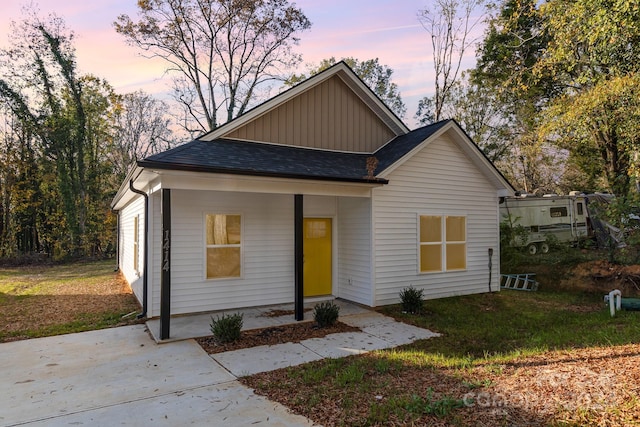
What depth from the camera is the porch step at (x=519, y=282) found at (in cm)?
1087

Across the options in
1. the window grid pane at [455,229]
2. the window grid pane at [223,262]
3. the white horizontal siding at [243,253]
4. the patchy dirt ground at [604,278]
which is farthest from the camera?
the window grid pane at [455,229]

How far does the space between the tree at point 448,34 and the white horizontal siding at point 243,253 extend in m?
18.9

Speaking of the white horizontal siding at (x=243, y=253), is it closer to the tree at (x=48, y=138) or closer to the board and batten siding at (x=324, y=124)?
the board and batten siding at (x=324, y=124)

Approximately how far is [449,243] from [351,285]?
2903mm

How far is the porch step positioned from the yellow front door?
227 inches

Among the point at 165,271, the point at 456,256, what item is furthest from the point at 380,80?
the point at 165,271

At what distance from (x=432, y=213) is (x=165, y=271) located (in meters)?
6.46

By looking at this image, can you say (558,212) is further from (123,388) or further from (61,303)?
(61,303)

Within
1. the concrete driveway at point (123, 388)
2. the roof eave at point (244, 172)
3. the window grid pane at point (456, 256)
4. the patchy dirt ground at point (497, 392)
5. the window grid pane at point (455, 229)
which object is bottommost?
the concrete driveway at point (123, 388)

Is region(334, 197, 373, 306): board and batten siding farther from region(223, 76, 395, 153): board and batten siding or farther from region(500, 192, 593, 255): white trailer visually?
region(500, 192, 593, 255): white trailer

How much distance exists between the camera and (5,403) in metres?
3.89

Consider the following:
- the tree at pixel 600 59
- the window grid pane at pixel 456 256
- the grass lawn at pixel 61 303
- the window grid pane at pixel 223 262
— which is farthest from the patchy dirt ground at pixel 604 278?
the grass lawn at pixel 61 303

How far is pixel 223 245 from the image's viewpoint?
7895 millimetres

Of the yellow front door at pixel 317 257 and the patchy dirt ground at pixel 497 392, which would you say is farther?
the yellow front door at pixel 317 257
